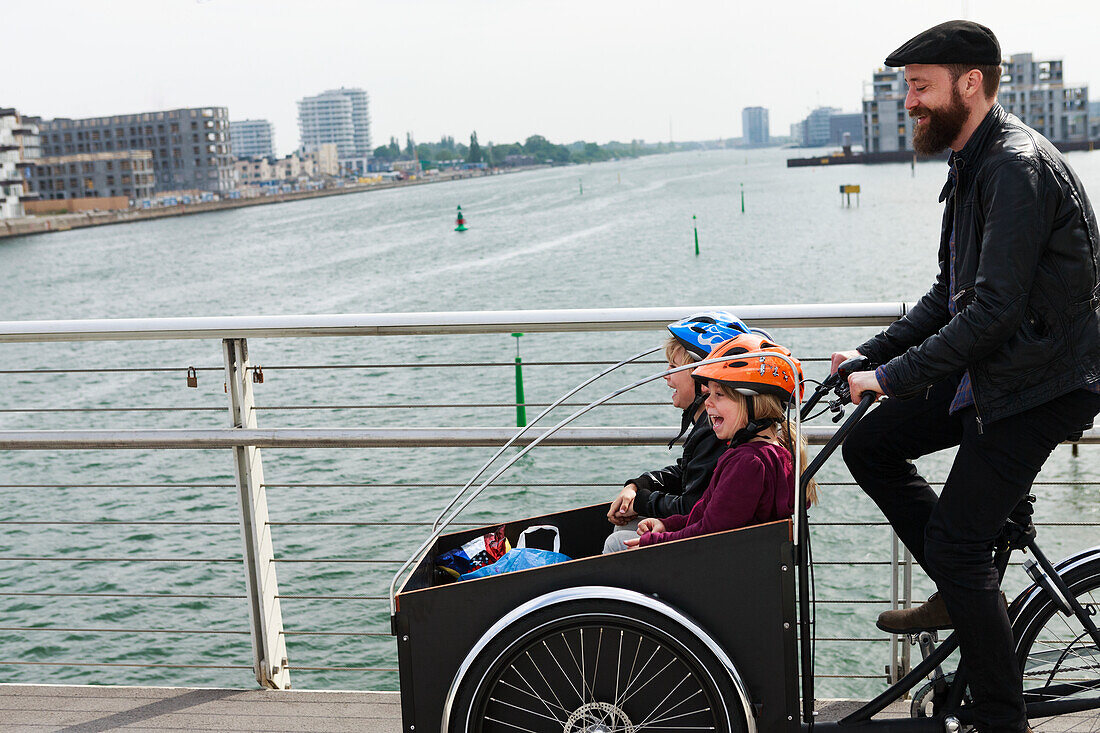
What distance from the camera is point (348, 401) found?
22.0m

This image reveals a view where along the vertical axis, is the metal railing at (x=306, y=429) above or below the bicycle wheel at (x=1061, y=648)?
above

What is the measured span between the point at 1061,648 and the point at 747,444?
0.97 meters

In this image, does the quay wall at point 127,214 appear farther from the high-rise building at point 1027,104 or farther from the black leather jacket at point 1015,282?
the black leather jacket at point 1015,282

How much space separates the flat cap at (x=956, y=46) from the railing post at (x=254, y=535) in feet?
7.00

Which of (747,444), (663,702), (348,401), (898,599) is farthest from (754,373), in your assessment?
(348,401)

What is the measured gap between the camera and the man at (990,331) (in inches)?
85.0

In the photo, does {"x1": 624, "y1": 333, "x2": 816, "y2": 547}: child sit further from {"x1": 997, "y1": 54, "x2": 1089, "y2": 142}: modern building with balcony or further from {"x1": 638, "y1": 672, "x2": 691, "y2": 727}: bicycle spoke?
{"x1": 997, "y1": 54, "x2": 1089, "y2": 142}: modern building with balcony

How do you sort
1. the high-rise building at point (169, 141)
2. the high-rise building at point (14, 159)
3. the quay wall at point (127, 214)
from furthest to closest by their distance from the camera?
the high-rise building at point (169, 141) < the high-rise building at point (14, 159) < the quay wall at point (127, 214)

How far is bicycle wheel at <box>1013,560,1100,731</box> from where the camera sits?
8.46ft

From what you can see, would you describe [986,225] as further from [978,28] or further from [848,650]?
[848,650]

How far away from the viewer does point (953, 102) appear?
2.32 m

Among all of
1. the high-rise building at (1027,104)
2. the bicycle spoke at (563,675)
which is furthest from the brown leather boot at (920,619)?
the high-rise building at (1027,104)

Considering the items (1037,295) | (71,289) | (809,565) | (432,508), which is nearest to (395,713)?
(809,565)

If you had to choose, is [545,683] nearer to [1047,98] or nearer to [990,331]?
[990,331]
